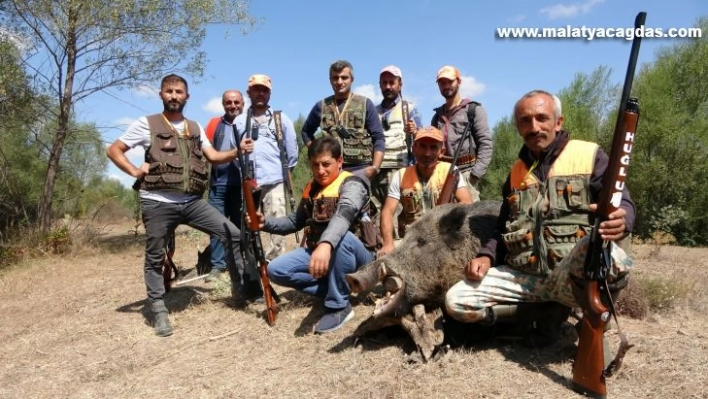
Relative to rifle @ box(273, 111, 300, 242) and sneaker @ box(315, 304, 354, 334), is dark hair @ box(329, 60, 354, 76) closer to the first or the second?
rifle @ box(273, 111, 300, 242)

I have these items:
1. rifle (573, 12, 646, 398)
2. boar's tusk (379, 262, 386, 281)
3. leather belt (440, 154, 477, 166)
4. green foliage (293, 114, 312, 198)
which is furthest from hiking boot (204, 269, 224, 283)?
green foliage (293, 114, 312, 198)

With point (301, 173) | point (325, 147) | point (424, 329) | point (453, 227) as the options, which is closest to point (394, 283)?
point (424, 329)

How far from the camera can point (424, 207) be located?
15.4 ft

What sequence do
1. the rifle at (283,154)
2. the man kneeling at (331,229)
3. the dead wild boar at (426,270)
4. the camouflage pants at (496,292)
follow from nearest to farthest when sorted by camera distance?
1. the camouflage pants at (496,292)
2. the dead wild boar at (426,270)
3. the man kneeling at (331,229)
4. the rifle at (283,154)

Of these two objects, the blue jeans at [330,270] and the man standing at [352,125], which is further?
the man standing at [352,125]

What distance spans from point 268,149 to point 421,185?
2225 mm

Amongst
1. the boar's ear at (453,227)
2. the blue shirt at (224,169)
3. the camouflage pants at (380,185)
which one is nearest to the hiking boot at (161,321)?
the blue shirt at (224,169)

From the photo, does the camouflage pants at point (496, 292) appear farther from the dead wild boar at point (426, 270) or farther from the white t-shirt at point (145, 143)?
the white t-shirt at point (145, 143)

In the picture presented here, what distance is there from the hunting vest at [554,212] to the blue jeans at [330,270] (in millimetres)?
1445

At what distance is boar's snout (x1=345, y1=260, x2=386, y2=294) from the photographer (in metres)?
3.47

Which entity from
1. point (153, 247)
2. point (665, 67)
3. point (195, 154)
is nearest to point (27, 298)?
point (153, 247)

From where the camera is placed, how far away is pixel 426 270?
3.79m

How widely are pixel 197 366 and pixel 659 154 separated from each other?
1424 centimetres

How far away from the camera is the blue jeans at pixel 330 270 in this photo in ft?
14.1
